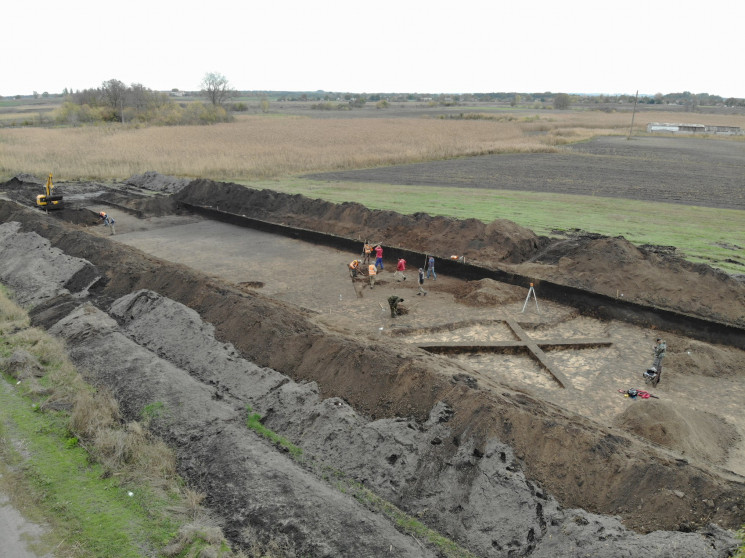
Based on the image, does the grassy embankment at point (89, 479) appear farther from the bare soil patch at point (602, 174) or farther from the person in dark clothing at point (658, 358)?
the bare soil patch at point (602, 174)

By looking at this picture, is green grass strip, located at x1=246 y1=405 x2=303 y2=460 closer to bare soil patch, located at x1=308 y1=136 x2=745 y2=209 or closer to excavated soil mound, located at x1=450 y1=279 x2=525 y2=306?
excavated soil mound, located at x1=450 y1=279 x2=525 y2=306

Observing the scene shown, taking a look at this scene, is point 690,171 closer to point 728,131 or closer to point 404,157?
point 404,157

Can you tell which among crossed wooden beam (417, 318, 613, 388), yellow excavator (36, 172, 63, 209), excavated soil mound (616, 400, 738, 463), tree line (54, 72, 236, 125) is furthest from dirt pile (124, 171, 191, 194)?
tree line (54, 72, 236, 125)

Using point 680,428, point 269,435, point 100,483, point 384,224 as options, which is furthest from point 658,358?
point 384,224

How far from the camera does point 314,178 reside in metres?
32.2

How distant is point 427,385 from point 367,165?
30.4 metres

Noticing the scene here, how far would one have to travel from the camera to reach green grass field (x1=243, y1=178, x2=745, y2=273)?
59.5 ft

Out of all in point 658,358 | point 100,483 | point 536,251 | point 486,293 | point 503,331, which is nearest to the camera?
point 100,483

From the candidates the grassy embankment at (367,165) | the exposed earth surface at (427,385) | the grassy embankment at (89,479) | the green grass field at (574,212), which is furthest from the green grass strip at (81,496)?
the grassy embankment at (367,165)

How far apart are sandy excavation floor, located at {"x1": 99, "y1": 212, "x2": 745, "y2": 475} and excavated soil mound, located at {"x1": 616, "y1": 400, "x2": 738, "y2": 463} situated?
0.10 feet

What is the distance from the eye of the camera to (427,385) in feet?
27.3

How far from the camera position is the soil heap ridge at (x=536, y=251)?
12680 millimetres

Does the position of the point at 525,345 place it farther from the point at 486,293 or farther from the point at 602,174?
the point at 602,174

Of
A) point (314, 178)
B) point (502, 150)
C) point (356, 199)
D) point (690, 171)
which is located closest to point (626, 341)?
point (356, 199)
